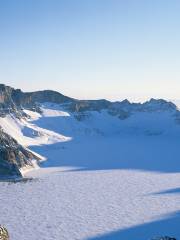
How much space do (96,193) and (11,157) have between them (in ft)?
73.8

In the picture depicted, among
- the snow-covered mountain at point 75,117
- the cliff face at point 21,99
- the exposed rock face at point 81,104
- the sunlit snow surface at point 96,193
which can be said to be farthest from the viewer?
the exposed rock face at point 81,104

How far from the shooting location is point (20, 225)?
3956cm

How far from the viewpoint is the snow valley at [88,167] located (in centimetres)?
4031

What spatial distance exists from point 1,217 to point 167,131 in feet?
363

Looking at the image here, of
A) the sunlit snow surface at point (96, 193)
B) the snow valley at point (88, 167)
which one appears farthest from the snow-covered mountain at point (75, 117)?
the sunlit snow surface at point (96, 193)

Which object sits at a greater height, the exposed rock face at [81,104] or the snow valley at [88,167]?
the exposed rock face at [81,104]

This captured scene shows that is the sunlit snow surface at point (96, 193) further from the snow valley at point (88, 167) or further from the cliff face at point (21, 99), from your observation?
the cliff face at point (21, 99)

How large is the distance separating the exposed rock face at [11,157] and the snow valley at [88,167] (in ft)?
0.52

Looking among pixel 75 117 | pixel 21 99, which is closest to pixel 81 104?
pixel 75 117

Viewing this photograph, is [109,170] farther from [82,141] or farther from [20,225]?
[82,141]

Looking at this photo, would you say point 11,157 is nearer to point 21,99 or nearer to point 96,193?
point 96,193

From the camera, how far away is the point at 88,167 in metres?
80.4

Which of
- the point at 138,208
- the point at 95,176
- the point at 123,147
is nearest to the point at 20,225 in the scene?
the point at 138,208

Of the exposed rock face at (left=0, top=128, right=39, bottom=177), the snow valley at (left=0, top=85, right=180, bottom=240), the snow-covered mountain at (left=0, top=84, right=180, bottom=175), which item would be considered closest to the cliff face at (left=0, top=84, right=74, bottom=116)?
the snow-covered mountain at (left=0, top=84, right=180, bottom=175)
